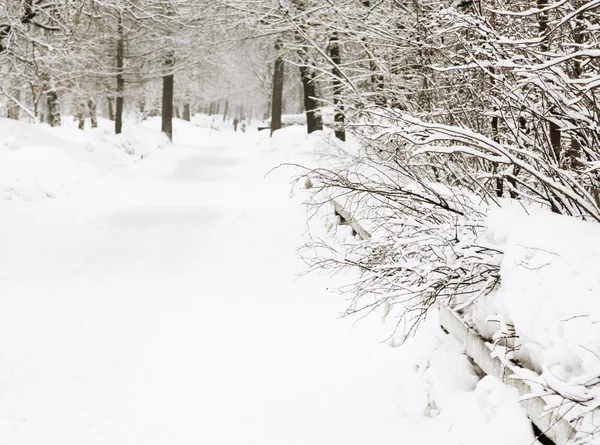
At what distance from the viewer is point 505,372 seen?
3.12 metres

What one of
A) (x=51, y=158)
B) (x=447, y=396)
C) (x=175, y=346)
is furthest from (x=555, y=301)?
(x=51, y=158)

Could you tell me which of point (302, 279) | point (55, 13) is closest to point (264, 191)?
point (55, 13)

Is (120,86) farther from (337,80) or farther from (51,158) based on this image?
(337,80)

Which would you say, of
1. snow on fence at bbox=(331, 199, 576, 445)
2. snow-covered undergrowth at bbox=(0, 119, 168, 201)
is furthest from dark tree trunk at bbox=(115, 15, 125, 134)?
snow on fence at bbox=(331, 199, 576, 445)

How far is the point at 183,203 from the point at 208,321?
261 inches

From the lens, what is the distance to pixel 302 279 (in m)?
6.82

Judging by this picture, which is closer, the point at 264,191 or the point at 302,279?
the point at 302,279

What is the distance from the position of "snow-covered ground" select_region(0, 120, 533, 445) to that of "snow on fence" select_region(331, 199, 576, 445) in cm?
9

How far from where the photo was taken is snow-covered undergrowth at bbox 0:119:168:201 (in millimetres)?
10680

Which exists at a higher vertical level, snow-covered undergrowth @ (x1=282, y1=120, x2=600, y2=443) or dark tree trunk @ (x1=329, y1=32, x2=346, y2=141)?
dark tree trunk @ (x1=329, y1=32, x2=346, y2=141)

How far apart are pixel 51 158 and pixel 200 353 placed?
9951 mm

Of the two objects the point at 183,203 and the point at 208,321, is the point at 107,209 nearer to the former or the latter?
the point at 183,203

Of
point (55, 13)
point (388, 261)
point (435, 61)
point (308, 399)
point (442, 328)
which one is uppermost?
point (55, 13)

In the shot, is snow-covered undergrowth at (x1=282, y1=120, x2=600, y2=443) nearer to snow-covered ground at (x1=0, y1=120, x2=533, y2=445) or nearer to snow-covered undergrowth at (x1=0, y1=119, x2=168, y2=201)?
snow-covered ground at (x1=0, y1=120, x2=533, y2=445)
